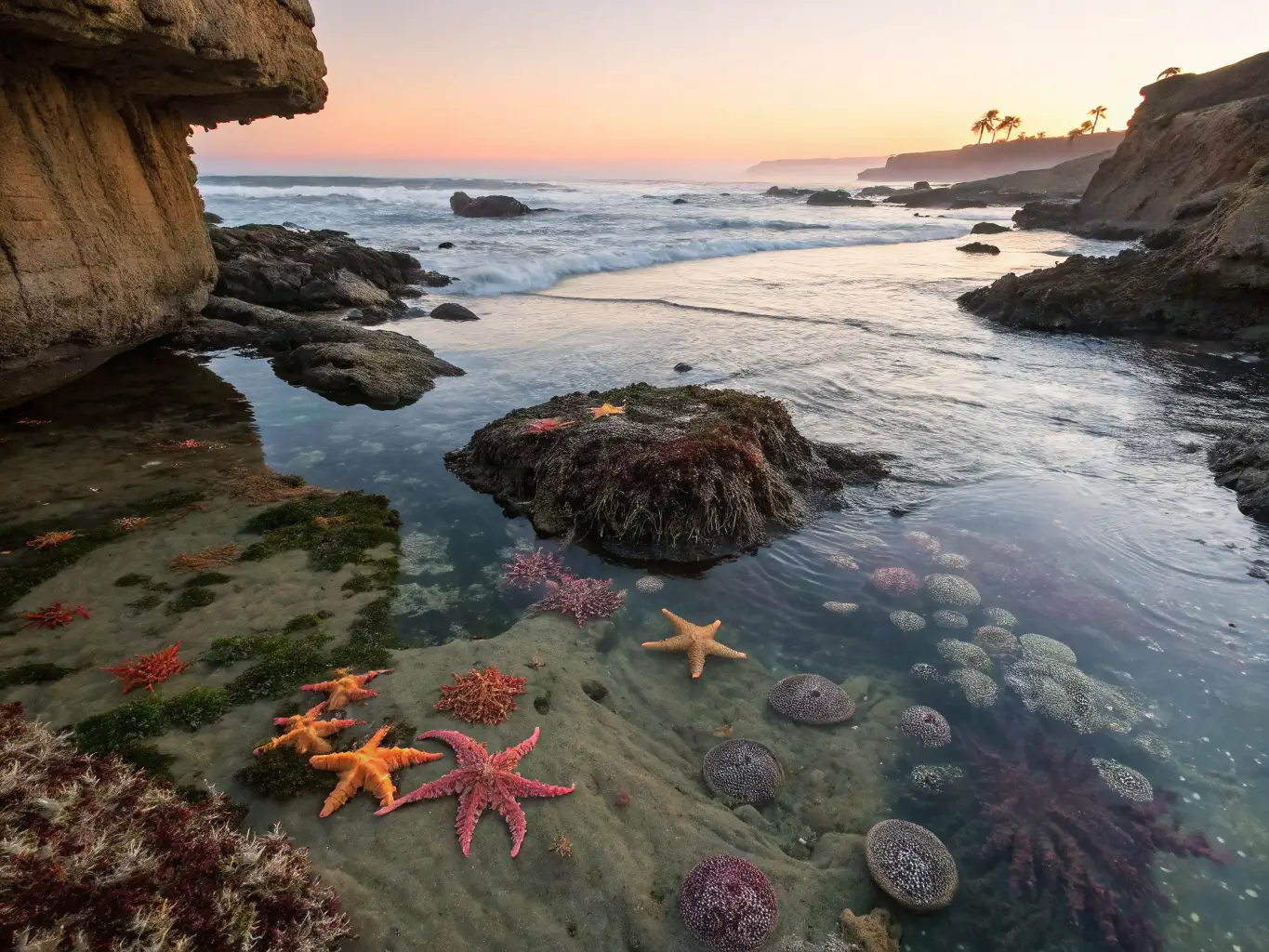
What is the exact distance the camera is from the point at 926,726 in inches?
211

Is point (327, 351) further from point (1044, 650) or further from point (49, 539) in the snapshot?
point (1044, 650)

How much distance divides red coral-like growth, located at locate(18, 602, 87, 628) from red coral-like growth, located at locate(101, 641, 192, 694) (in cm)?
104

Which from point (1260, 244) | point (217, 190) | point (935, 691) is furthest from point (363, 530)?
point (217, 190)

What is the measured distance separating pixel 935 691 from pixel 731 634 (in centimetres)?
193

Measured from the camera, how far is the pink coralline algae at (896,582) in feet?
23.2

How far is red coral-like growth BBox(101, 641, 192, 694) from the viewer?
16.5ft

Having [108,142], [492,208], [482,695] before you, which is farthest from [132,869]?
[492,208]

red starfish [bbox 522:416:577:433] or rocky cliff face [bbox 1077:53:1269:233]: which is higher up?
rocky cliff face [bbox 1077:53:1269:233]

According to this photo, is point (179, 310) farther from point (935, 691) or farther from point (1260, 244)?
point (1260, 244)

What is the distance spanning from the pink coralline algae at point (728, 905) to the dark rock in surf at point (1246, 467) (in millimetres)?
8945

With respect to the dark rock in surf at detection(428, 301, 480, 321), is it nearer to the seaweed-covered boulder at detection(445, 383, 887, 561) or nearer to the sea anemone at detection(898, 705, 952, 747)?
the seaweed-covered boulder at detection(445, 383, 887, 561)

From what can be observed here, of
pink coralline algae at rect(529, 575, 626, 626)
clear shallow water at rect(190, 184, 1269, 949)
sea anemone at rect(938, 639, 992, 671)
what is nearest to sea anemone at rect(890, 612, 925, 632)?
clear shallow water at rect(190, 184, 1269, 949)

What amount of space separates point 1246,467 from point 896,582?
655 cm

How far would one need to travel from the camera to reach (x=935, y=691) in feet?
18.9
